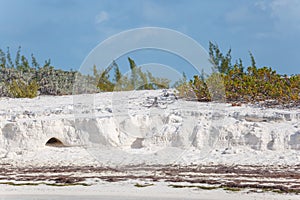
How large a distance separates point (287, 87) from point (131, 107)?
583 centimetres

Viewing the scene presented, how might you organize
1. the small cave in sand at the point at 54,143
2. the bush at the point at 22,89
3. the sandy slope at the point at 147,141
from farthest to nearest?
1. the bush at the point at 22,89
2. the small cave in sand at the point at 54,143
3. the sandy slope at the point at 147,141

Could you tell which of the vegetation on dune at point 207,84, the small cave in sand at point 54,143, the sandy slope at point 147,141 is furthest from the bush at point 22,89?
the small cave in sand at point 54,143

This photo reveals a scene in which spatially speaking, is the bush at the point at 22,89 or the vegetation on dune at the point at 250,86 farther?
the bush at the point at 22,89

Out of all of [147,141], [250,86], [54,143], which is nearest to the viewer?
[147,141]

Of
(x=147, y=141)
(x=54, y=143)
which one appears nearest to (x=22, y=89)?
(x=54, y=143)

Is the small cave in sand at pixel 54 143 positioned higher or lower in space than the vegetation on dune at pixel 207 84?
lower

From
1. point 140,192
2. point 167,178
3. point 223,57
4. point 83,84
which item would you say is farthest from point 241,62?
point 140,192

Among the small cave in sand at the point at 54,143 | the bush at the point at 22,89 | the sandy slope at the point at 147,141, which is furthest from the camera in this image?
the bush at the point at 22,89

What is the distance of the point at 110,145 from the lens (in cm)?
1677

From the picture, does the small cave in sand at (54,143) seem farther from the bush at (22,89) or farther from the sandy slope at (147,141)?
the bush at (22,89)

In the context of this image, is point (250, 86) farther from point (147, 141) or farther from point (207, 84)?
point (147, 141)

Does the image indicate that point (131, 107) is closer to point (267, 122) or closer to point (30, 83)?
point (267, 122)

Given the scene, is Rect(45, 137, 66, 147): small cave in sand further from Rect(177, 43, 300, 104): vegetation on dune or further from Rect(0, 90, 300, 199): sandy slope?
Rect(177, 43, 300, 104): vegetation on dune

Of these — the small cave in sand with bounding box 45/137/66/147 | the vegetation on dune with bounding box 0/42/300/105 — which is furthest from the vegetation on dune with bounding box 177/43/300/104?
the small cave in sand with bounding box 45/137/66/147
